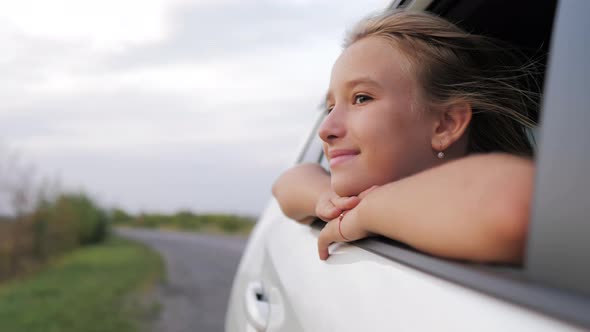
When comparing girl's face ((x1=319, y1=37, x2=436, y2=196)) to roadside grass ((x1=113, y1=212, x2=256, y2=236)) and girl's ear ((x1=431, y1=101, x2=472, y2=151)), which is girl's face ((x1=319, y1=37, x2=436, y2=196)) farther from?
roadside grass ((x1=113, y1=212, x2=256, y2=236))

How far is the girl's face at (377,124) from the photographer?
1.64 m

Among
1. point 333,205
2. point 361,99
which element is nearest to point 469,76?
point 361,99

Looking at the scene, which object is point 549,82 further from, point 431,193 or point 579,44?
point 431,193

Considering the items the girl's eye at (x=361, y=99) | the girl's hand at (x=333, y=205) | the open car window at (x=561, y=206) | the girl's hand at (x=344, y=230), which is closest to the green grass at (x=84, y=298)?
the girl's hand at (x=333, y=205)

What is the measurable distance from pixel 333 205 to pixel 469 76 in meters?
0.50

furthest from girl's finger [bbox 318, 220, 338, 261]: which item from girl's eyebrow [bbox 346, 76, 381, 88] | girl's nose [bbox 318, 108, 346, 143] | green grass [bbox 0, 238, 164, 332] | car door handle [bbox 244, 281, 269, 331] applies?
green grass [bbox 0, 238, 164, 332]

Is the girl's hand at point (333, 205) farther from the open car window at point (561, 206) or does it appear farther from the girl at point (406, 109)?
the open car window at point (561, 206)

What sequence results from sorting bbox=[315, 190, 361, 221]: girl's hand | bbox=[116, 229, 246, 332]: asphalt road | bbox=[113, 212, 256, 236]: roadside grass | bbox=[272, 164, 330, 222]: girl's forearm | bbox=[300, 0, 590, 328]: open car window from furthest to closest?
1. bbox=[113, 212, 256, 236]: roadside grass
2. bbox=[116, 229, 246, 332]: asphalt road
3. bbox=[272, 164, 330, 222]: girl's forearm
4. bbox=[315, 190, 361, 221]: girl's hand
5. bbox=[300, 0, 590, 328]: open car window

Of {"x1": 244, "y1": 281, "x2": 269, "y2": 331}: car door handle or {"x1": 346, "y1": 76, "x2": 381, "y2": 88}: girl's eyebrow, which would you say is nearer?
{"x1": 346, "y1": 76, "x2": 381, "y2": 88}: girl's eyebrow

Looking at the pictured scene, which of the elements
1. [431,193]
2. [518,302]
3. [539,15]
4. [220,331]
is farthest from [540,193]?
[220,331]

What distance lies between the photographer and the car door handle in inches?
83.7

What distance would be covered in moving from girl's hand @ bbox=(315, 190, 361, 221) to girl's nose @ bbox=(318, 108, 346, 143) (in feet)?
0.50

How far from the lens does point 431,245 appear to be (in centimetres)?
113

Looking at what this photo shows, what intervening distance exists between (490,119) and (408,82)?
0.88 feet
